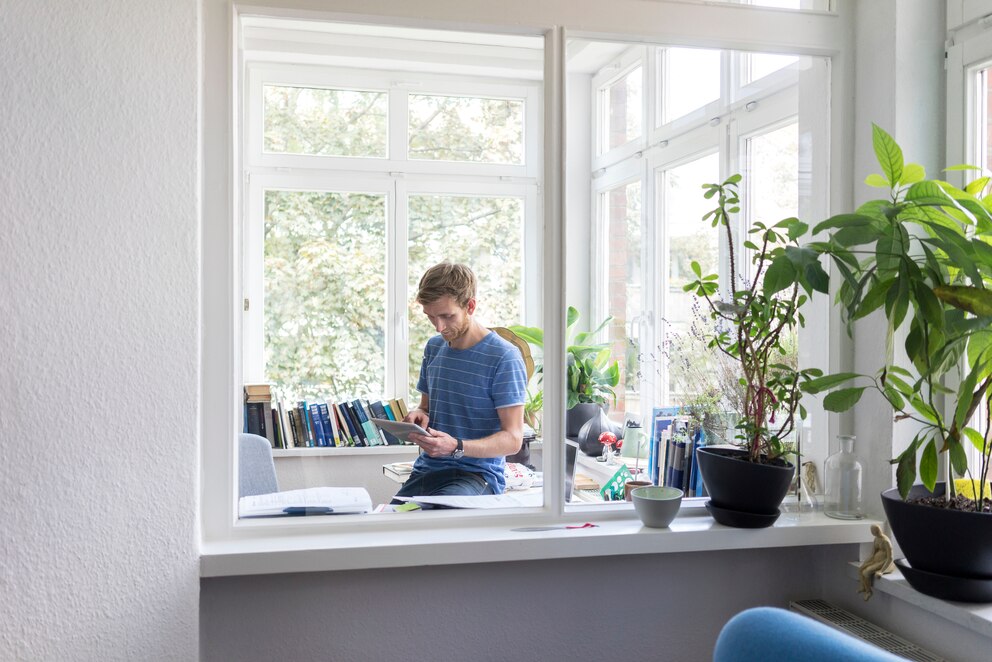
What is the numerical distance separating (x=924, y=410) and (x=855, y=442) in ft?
1.37

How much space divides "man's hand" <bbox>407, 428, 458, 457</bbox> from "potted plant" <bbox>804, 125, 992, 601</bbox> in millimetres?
956

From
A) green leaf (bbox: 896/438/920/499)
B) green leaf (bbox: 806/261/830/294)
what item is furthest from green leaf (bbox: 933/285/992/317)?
green leaf (bbox: 896/438/920/499)

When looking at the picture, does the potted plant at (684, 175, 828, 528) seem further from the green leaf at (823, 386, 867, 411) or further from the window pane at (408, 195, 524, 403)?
the window pane at (408, 195, 524, 403)

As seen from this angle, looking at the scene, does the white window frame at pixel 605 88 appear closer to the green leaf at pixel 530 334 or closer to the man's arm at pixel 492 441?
the green leaf at pixel 530 334

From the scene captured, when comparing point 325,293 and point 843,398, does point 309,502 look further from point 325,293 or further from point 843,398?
point 843,398

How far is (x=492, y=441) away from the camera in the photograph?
6.89ft

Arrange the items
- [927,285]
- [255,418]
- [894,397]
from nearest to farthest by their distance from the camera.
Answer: [927,285] < [894,397] < [255,418]

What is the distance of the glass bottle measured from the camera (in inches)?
85.0

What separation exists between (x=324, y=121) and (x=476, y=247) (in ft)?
1.73

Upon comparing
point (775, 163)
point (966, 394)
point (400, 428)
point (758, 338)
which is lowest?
point (400, 428)

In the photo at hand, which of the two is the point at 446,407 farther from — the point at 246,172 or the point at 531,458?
the point at 246,172

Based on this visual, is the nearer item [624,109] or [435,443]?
[435,443]

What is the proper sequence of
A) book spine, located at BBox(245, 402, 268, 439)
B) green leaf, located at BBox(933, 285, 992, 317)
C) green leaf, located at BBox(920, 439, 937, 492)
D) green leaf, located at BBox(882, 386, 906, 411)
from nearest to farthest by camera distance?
green leaf, located at BBox(933, 285, 992, 317) → green leaf, located at BBox(920, 439, 937, 492) → green leaf, located at BBox(882, 386, 906, 411) → book spine, located at BBox(245, 402, 268, 439)

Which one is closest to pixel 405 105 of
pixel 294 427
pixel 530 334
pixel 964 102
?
pixel 530 334
